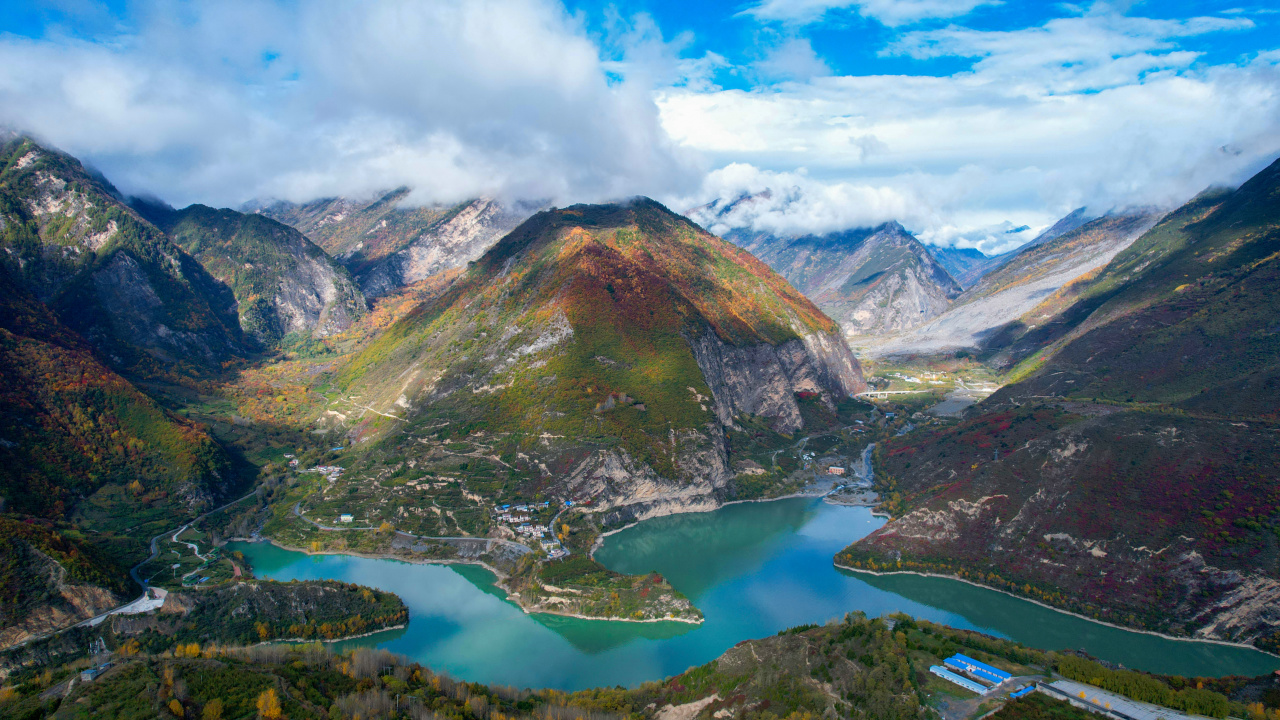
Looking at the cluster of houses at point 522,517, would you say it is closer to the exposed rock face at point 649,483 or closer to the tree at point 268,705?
the exposed rock face at point 649,483

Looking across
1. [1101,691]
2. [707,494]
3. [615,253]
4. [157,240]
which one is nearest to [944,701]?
[1101,691]

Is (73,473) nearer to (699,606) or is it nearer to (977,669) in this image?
(699,606)

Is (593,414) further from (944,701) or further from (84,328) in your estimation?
(84,328)

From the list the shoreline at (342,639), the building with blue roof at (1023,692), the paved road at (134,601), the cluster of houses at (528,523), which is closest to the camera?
the building with blue roof at (1023,692)

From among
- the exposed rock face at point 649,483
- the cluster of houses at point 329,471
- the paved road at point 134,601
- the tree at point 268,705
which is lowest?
the tree at point 268,705

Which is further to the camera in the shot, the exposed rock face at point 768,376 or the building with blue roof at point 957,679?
the exposed rock face at point 768,376

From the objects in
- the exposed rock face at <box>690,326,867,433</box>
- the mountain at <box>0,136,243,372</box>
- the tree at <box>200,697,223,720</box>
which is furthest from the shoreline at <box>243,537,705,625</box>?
the mountain at <box>0,136,243,372</box>

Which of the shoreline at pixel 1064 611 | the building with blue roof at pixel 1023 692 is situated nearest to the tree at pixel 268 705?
the building with blue roof at pixel 1023 692
